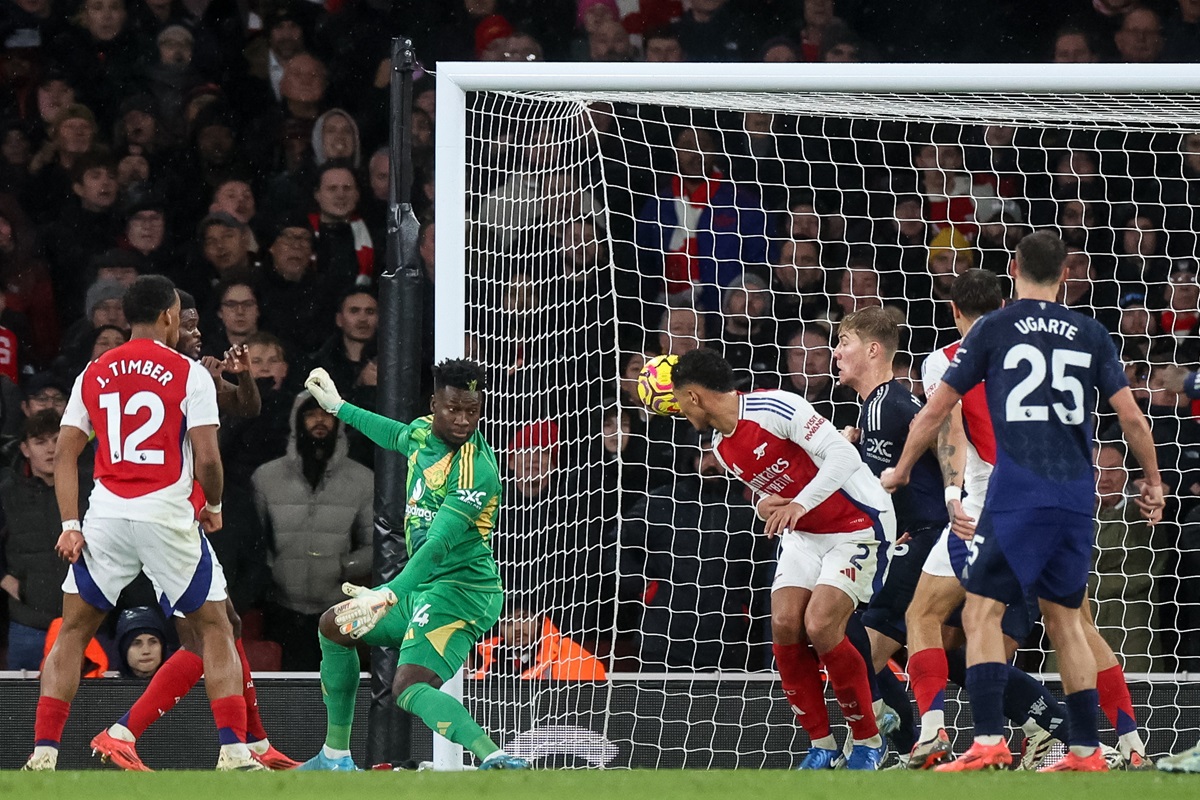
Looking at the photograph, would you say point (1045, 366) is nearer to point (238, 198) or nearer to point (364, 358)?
point (364, 358)

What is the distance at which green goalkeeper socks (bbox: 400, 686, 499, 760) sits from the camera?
213 inches

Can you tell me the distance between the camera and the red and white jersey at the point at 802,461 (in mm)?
5859

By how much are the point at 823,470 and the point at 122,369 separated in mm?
2549

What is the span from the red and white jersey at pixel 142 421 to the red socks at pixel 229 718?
651 mm

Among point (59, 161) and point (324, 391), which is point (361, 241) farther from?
point (324, 391)

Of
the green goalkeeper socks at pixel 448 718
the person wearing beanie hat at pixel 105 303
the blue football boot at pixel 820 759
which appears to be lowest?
the blue football boot at pixel 820 759

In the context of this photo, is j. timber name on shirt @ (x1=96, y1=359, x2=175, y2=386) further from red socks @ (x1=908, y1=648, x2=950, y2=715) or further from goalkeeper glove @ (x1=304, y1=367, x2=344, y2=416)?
red socks @ (x1=908, y1=648, x2=950, y2=715)

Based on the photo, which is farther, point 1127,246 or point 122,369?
point 1127,246

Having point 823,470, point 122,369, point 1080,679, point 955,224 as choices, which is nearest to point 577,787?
point 1080,679

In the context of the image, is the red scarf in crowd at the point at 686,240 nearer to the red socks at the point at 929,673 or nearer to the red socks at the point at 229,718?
the red socks at the point at 929,673

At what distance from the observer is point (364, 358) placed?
8273mm

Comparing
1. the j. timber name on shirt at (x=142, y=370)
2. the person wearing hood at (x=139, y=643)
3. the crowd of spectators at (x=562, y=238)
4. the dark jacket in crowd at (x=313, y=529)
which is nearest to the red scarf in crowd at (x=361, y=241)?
the crowd of spectators at (x=562, y=238)

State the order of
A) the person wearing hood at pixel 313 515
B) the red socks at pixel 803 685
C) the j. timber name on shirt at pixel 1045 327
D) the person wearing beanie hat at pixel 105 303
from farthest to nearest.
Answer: the person wearing beanie hat at pixel 105 303 < the person wearing hood at pixel 313 515 < the red socks at pixel 803 685 < the j. timber name on shirt at pixel 1045 327

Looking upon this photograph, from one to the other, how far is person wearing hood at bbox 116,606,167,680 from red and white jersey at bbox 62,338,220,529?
1618 millimetres
